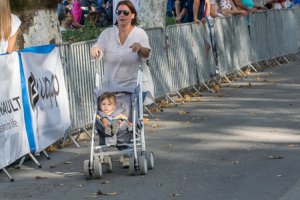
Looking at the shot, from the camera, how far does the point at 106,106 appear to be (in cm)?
1111

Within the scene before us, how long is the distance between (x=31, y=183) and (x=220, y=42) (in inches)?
429

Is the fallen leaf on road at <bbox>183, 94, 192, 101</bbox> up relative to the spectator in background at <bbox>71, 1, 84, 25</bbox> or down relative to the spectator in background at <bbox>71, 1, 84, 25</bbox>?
down

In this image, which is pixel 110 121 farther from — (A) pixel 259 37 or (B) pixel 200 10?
(A) pixel 259 37

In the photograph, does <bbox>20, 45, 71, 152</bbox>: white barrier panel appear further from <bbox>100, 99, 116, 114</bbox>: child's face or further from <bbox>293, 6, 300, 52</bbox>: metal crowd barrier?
<bbox>293, 6, 300, 52</bbox>: metal crowd barrier

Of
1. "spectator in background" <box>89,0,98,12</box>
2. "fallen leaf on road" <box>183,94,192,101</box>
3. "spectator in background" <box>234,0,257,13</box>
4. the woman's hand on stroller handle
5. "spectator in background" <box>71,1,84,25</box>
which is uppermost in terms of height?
"spectator in background" <box>89,0,98,12</box>

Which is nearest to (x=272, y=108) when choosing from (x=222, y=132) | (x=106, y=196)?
(x=222, y=132)

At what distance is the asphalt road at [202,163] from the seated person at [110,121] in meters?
0.46

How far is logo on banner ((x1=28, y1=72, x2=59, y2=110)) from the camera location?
12492 millimetres

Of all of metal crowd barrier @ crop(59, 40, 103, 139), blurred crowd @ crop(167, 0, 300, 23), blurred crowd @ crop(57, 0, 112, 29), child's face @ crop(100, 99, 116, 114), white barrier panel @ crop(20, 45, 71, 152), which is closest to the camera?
child's face @ crop(100, 99, 116, 114)

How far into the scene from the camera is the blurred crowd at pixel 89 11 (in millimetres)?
31516

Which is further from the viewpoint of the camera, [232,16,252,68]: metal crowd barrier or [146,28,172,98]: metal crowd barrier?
[232,16,252,68]: metal crowd barrier

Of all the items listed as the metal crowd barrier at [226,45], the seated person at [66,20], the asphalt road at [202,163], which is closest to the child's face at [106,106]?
the asphalt road at [202,163]

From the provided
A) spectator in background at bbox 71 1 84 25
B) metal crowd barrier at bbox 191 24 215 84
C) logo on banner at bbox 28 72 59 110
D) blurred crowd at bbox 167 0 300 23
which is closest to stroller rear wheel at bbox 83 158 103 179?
logo on banner at bbox 28 72 59 110

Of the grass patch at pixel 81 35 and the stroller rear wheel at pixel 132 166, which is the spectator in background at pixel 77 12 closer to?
the grass patch at pixel 81 35
